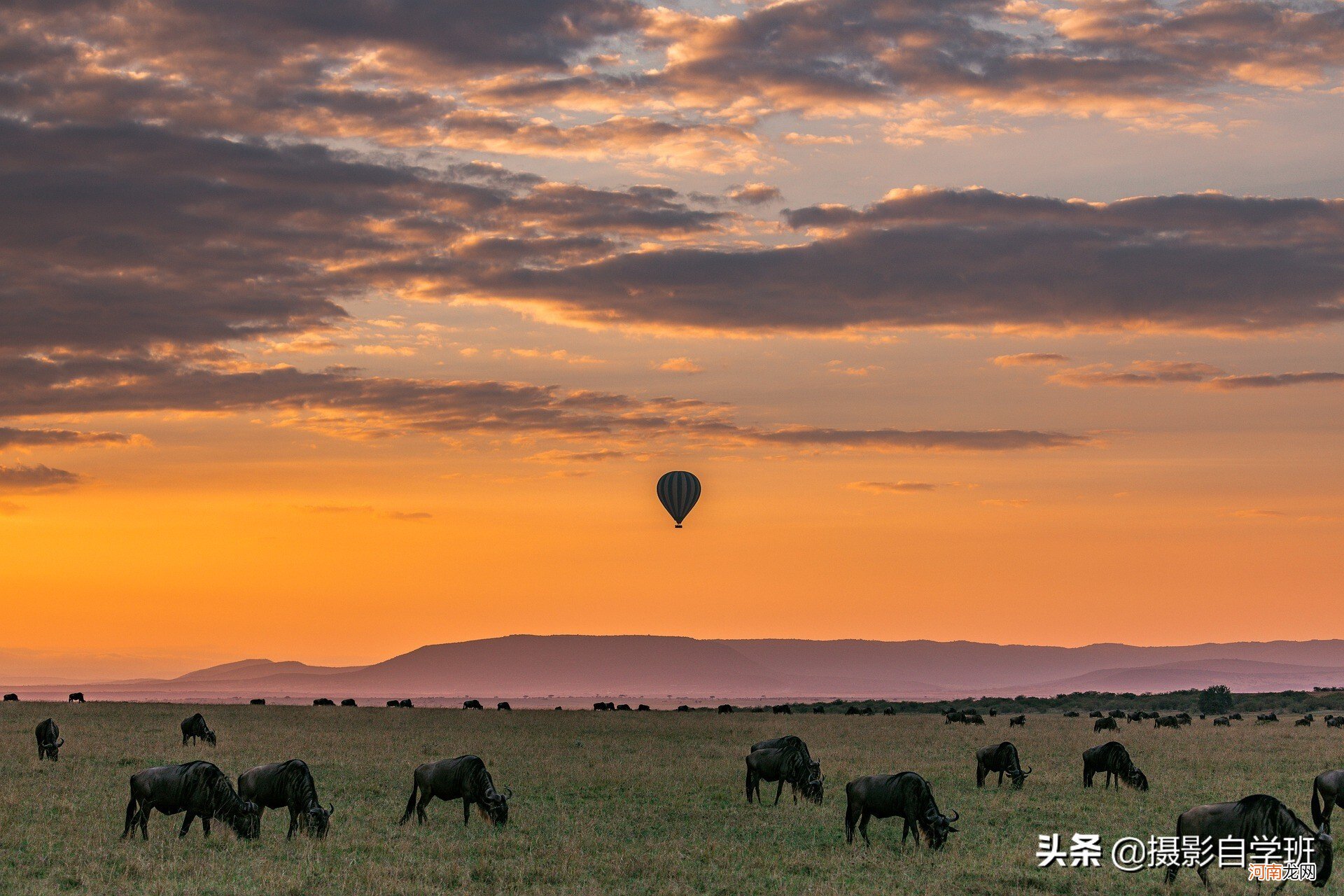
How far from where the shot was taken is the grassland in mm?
20688

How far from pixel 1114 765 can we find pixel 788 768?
388 inches

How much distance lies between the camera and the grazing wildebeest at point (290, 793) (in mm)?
24031

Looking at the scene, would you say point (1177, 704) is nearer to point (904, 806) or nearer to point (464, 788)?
point (904, 806)

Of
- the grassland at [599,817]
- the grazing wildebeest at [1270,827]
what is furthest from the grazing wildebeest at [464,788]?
the grazing wildebeest at [1270,827]

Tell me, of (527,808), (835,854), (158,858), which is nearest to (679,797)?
(527,808)

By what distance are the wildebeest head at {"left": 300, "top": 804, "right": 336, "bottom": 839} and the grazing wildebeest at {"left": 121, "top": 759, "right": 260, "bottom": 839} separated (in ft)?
2.95

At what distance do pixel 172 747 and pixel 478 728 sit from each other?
18388 millimetres

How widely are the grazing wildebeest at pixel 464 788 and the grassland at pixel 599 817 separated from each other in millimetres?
565

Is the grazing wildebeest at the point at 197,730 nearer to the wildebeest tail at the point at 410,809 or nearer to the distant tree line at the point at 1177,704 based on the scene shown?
the wildebeest tail at the point at 410,809

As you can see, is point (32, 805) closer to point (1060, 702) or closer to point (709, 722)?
point (709, 722)

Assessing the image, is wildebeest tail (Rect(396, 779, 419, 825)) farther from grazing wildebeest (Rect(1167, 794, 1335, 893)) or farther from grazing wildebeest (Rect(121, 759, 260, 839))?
grazing wildebeest (Rect(1167, 794, 1335, 893))

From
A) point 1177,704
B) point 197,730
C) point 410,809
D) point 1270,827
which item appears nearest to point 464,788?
point 410,809

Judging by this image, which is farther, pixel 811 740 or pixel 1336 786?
pixel 811 740

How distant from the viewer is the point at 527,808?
96.4 feet
